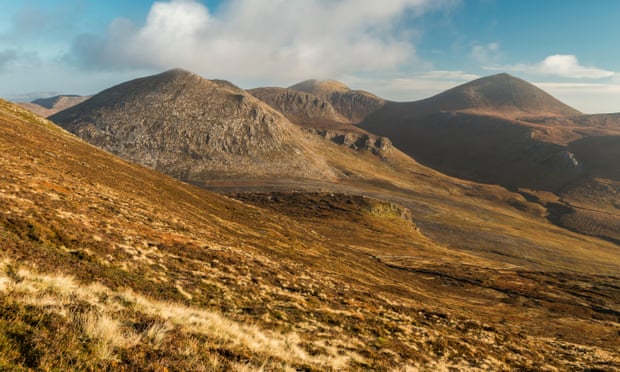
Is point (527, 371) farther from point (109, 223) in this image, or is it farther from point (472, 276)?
point (472, 276)

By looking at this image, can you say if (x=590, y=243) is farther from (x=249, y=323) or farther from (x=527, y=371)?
(x=249, y=323)

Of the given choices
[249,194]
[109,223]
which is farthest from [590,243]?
[109,223]

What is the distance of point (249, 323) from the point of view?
16.8 m

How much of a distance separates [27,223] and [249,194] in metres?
110

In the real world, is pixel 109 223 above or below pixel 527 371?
above

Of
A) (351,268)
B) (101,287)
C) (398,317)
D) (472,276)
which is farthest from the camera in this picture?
(472,276)

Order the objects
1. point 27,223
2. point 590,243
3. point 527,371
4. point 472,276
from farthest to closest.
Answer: point 590,243 → point 472,276 → point 527,371 → point 27,223

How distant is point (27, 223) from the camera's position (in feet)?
59.9

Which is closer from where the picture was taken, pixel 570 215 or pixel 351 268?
pixel 351 268

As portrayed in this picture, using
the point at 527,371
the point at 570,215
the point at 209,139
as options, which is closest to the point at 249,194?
the point at 209,139

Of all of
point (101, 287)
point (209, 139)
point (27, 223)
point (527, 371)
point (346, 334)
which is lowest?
point (527, 371)

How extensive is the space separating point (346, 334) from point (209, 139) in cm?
18867

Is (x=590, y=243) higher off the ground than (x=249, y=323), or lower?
lower

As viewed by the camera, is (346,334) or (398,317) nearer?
(346,334)
